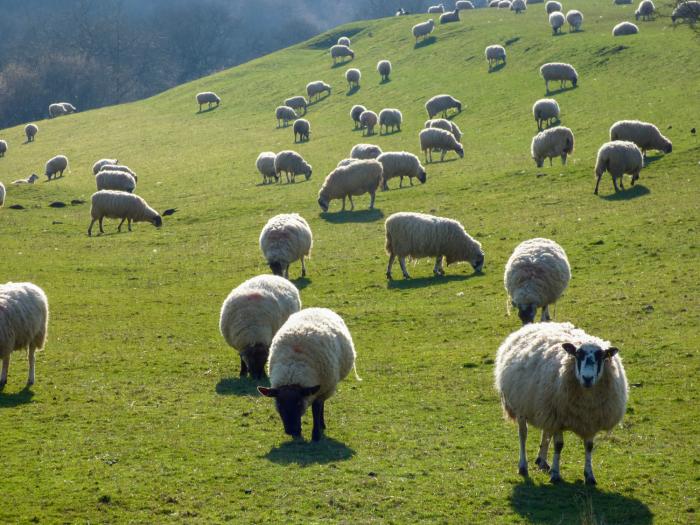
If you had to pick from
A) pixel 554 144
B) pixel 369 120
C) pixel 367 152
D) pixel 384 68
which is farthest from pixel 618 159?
pixel 384 68

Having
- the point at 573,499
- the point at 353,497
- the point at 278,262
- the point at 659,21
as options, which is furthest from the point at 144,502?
the point at 659,21

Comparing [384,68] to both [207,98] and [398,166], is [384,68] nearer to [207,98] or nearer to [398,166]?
[207,98]

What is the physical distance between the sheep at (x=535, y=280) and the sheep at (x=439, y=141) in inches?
1018

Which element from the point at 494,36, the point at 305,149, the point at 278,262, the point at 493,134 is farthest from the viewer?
the point at 494,36

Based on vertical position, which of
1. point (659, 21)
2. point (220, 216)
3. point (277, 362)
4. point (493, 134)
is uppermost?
point (659, 21)

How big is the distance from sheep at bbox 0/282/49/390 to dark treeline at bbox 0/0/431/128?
383ft

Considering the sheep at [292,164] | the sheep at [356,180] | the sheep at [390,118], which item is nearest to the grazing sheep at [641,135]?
the sheep at [356,180]

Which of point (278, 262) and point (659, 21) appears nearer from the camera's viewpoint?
point (278, 262)

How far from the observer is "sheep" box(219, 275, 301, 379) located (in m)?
16.5

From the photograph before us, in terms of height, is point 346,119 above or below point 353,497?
above

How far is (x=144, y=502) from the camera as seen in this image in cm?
1095

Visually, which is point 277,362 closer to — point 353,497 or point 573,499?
point 353,497

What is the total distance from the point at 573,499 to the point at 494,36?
6422 centimetres

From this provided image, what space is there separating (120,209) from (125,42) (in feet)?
419
